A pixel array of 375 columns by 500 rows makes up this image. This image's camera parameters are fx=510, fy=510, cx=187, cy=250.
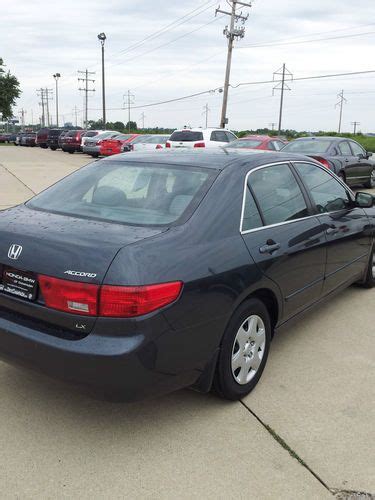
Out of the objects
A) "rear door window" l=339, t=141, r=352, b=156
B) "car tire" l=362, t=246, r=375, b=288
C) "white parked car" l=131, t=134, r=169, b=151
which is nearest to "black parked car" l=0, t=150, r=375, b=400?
"car tire" l=362, t=246, r=375, b=288

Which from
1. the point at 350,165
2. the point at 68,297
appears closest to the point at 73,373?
the point at 68,297

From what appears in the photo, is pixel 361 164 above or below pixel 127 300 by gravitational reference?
above

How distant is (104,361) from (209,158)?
5.59 ft

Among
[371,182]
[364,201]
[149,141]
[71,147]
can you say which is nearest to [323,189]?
[364,201]

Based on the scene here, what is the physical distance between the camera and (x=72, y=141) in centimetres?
3281

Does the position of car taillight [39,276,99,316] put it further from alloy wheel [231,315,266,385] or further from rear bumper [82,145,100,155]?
rear bumper [82,145,100,155]

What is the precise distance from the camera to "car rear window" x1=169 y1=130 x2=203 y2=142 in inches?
731

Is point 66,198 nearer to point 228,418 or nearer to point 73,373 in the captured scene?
point 73,373

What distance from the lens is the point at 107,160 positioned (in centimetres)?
396

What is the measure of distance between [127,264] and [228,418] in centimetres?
120

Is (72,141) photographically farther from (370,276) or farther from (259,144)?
(370,276)

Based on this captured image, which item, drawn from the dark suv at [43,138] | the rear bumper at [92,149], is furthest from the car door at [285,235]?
the dark suv at [43,138]

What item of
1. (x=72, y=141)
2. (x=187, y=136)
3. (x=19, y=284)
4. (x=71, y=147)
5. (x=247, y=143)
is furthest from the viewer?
(x=71, y=147)

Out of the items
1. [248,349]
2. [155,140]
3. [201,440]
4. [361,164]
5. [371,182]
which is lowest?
[201,440]
